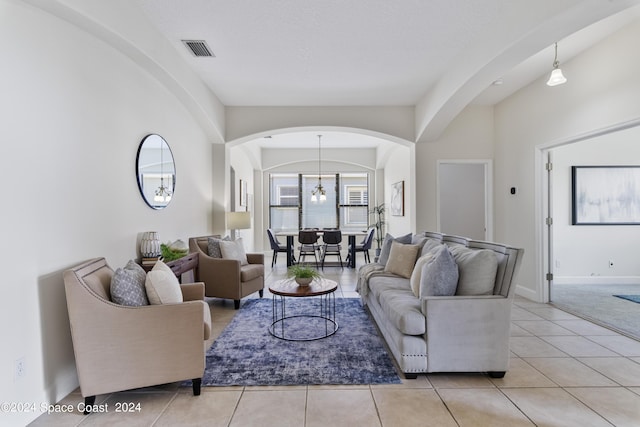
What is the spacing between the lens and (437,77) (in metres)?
4.16

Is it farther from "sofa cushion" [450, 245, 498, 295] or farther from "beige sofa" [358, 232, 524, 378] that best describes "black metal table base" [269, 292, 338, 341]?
"sofa cushion" [450, 245, 498, 295]

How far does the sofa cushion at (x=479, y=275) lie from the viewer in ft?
8.03

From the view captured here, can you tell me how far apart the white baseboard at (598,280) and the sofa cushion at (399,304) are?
3.54m

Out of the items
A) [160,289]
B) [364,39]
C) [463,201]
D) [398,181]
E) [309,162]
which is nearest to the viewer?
[160,289]

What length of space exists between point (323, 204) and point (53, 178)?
7.32 metres

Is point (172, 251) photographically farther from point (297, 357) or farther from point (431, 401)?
point (431, 401)

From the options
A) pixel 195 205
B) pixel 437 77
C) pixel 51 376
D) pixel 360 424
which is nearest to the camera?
pixel 360 424

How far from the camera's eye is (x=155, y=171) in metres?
3.40

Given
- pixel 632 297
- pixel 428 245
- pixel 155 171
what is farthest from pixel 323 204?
pixel 632 297

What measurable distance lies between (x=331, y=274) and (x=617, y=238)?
4683mm

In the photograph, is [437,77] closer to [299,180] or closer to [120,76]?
[120,76]

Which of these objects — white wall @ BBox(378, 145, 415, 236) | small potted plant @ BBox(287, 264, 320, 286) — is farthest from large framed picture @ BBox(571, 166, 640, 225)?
small potted plant @ BBox(287, 264, 320, 286)

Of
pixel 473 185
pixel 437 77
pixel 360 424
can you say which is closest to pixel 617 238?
pixel 473 185

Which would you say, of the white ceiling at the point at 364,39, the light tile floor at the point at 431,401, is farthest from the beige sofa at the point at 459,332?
the white ceiling at the point at 364,39
